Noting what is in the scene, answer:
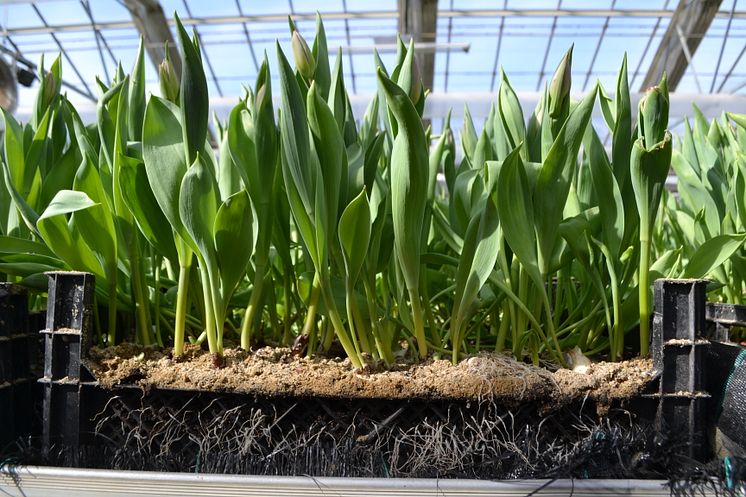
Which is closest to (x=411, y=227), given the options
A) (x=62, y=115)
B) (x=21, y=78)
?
(x=62, y=115)

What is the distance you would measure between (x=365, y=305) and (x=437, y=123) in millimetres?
9433

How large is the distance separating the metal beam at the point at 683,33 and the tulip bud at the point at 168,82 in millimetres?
5834

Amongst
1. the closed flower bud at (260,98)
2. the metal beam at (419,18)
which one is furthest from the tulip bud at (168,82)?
the metal beam at (419,18)

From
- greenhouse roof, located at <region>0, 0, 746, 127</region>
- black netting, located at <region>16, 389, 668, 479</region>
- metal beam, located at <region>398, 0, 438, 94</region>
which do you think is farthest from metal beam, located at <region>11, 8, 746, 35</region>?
black netting, located at <region>16, 389, 668, 479</region>

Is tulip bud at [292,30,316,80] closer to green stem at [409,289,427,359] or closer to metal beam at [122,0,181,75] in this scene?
green stem at [409,289,427,359]

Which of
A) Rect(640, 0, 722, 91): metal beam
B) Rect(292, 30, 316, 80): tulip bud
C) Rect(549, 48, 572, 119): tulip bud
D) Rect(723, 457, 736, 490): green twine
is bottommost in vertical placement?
Rect(723, 457, 736, 490): green twine

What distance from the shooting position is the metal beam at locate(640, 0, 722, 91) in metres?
6.31

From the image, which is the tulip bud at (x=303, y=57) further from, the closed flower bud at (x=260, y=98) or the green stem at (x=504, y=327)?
the green stem at (x=504, y=327)

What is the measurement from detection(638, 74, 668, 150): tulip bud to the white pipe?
1.08 feet

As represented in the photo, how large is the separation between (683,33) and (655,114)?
23.5 ft

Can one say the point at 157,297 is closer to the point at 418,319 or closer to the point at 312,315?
the point at 312,315

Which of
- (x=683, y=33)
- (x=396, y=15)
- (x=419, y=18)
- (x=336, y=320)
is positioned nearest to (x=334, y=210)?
(x=336, y=320)

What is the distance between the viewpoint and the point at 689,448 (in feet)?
1.78

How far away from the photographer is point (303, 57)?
65 centimetres
